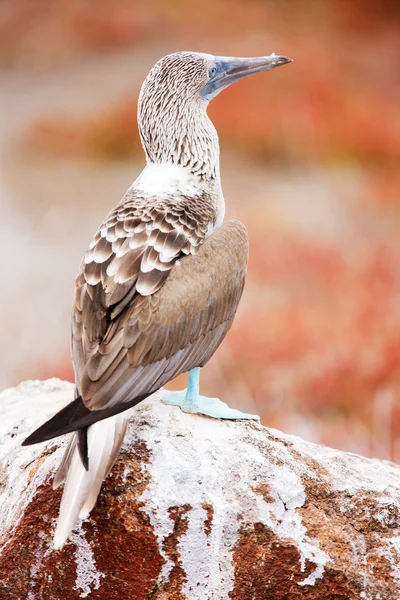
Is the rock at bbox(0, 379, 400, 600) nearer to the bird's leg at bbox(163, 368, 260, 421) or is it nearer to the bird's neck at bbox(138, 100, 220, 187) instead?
the bird's leg at bbox(163, 368, 260, 421)

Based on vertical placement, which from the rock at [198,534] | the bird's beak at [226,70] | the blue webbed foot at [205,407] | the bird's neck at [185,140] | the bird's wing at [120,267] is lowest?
the rock at [198,534]

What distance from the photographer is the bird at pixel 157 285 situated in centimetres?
368

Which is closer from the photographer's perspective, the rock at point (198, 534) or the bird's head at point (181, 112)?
the rock at point (198, 534)

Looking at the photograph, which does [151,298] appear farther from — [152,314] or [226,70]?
[226,70]

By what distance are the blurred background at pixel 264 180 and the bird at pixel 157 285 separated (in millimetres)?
4656

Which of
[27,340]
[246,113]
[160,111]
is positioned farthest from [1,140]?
[160,111]

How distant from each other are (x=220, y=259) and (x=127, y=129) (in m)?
12.0

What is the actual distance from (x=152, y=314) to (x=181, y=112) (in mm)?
1310

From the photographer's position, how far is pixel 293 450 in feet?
13.9

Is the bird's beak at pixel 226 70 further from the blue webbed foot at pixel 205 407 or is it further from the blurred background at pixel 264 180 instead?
the blurred background at pixel 264 180

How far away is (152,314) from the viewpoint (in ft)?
12.7

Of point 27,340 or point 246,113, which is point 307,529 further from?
point 246,113

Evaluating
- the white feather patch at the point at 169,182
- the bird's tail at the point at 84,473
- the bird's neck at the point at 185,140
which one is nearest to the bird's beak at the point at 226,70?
the bird's neck at the point at 185,140

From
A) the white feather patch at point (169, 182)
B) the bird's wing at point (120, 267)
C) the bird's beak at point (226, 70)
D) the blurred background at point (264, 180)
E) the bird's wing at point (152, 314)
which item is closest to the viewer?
the bird's wing at point (152, 314)
